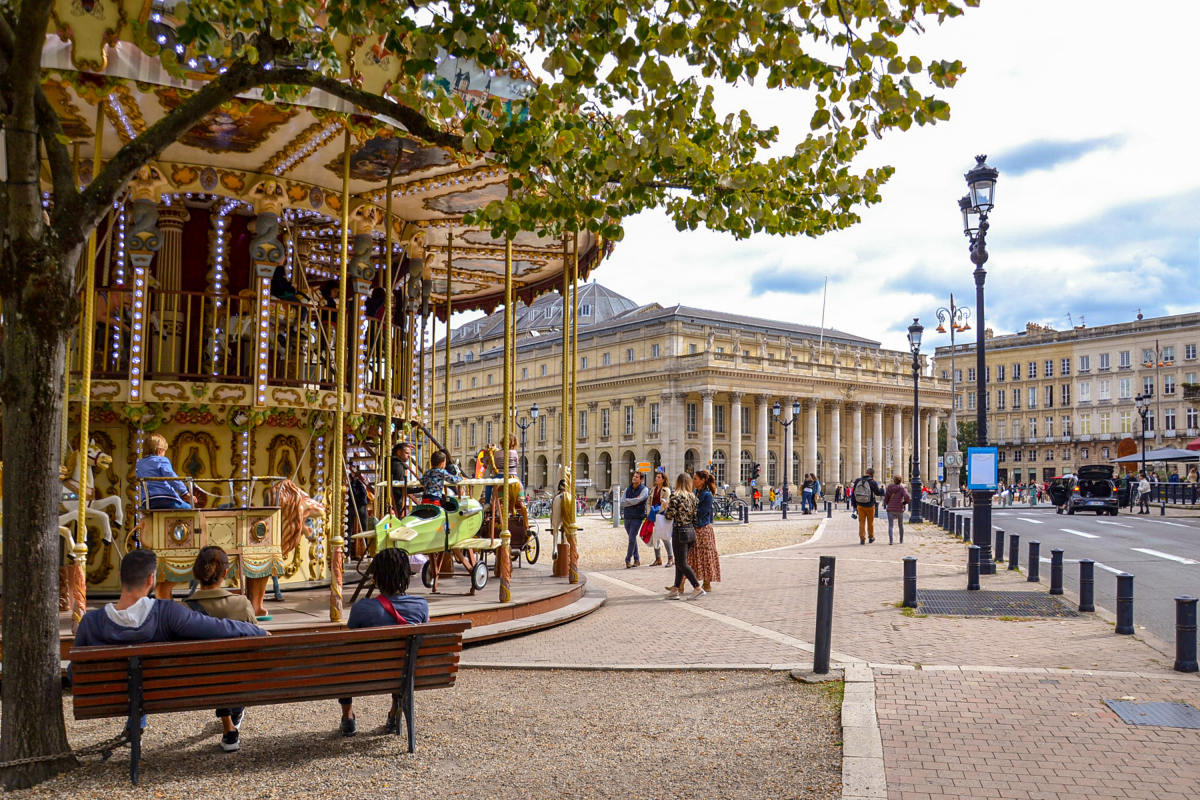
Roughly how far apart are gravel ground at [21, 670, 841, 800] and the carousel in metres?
2.51

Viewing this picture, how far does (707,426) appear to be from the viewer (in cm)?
8219

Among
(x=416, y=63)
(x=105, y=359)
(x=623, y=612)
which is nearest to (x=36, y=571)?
(x=416, y=63)

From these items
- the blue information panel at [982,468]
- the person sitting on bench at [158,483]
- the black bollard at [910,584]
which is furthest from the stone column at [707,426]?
the person sitting on bench at [158,483]

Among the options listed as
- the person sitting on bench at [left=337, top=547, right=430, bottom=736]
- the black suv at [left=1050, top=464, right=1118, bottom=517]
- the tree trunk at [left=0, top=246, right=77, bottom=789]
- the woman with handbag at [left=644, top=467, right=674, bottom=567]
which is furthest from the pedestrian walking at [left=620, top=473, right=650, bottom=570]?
the black suv at [left=1050, top=464, right=1118, bottom=517]

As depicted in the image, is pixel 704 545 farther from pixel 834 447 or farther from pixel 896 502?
pixel 834 447

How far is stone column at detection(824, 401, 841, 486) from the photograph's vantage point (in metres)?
90.9

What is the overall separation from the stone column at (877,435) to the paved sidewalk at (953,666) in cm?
8171

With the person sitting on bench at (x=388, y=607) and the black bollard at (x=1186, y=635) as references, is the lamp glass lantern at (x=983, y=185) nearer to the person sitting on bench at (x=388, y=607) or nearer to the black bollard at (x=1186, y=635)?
the black bollard at (x=1186, y=635)

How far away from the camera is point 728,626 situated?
36.4ft

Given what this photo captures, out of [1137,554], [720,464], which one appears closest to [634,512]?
[1137,554]

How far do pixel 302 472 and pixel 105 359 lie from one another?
272cm

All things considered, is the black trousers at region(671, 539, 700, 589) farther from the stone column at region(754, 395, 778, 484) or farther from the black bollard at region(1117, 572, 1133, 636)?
the stone column at region(754, 395, 778, 484)

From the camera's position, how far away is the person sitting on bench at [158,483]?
371 inches

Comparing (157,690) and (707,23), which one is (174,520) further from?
(707,23)
